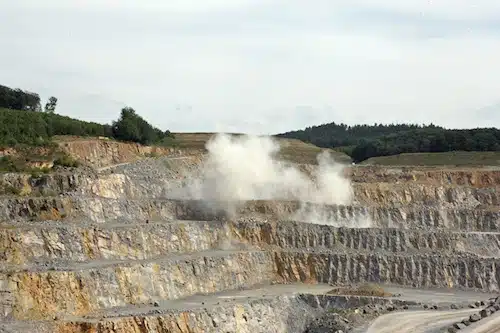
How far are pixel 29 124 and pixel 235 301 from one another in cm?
4429

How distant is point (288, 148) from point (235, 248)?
7980cm

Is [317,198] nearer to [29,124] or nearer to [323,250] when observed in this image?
[323,250]

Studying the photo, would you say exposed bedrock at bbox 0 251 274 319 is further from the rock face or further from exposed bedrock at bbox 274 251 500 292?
exposed bedrock at bbox 274 251 500 292

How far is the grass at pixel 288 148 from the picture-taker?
137 metres

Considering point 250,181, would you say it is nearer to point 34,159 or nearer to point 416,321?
point 34,159

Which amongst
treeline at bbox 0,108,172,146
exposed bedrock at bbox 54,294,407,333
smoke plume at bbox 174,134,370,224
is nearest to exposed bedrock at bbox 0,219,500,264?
smoke plume at bbox 174,134,370,224

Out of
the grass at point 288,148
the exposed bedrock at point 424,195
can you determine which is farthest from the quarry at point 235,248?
the grass at point 288,148

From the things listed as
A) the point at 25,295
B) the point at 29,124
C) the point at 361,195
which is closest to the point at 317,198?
the point at 361,195

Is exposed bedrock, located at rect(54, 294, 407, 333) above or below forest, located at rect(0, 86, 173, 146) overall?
below

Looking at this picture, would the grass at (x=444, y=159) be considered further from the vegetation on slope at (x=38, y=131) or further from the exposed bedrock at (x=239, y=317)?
the exposed bedrock at (x=239, y=317)

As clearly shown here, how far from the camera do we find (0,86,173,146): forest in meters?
92.8

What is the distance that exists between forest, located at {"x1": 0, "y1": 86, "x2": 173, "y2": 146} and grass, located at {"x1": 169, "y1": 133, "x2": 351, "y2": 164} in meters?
3.44

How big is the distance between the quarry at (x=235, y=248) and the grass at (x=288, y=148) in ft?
78.3

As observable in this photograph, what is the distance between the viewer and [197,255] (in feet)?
221
